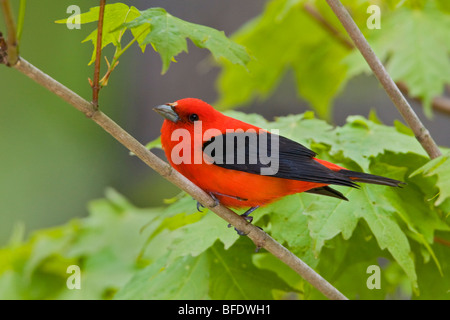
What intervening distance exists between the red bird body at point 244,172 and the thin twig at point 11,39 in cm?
51

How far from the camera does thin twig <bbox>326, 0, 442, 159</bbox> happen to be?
1142mm

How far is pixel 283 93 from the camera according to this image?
502 cm

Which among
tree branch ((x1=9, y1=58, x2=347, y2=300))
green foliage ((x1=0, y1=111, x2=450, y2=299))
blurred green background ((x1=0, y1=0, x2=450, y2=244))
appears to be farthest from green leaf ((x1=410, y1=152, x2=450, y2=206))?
blurred green background ((x1=0, y1=0, x2=450, y2=244))

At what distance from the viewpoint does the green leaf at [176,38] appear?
101 cm

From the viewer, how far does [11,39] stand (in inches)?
30.9

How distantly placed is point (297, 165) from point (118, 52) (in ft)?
1.63

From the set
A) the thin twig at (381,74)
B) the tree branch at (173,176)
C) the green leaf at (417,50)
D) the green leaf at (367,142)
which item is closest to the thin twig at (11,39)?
the tree branch at (173,176)

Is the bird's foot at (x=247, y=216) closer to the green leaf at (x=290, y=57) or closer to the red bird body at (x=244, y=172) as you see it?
the red bird body at (x=244, y=172)

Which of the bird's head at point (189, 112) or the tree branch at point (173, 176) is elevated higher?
the bird's head at point (189, 112)

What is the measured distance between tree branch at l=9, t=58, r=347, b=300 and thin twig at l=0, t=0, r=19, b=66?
0.05ft

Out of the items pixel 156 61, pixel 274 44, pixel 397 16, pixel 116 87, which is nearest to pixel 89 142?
pixel 116 87

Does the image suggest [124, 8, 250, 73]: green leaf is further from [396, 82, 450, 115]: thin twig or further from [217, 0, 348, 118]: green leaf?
[217, 0, 348, 118]: green leaf

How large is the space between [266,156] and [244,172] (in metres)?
0.08
